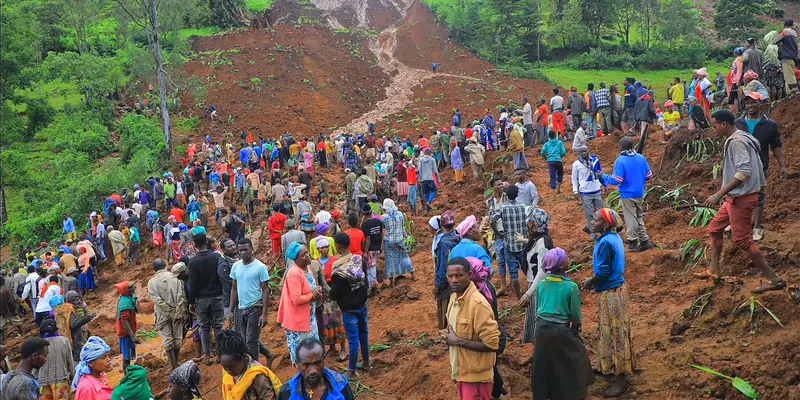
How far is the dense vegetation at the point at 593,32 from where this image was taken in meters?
42.7

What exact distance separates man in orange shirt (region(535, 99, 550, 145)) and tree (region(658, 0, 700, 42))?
103 ft

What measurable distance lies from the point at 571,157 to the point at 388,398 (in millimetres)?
12404

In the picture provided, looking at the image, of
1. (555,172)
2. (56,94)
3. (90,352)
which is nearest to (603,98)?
(555,172)

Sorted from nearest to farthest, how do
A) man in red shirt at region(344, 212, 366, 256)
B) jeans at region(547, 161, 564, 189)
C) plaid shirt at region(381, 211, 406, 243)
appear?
man in red shirt at region(344, 212, 366, 256)
plaid shirt at region(381, 211, 406, 243)
jeans at region(547, 161, 564, 189)

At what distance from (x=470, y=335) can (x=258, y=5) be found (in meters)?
54.3

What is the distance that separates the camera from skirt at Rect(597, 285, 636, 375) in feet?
17.7

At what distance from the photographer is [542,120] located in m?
18.7

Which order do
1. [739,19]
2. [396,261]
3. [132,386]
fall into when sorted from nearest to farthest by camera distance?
[132,386] → [396,261] → [739,19]

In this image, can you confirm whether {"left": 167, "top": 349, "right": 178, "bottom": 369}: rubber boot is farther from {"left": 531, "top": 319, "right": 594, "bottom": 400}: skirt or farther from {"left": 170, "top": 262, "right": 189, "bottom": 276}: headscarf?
{"left": 531, "top": 319, "right": 594, "bottom": 400}: skirt

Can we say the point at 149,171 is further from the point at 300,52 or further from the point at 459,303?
the point at 459,303

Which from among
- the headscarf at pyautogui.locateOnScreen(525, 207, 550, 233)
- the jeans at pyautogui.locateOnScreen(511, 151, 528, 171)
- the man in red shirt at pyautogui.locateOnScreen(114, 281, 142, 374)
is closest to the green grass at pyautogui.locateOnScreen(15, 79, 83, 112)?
the jeans at pyautogui.locateOnScreen(511, 151, 528, 171)

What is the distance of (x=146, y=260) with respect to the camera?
1747 centimetres

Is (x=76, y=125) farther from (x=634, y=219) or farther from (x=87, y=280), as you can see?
(x=634, y=219)

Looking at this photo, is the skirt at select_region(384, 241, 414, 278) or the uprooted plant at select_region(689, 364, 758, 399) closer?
the uprooted plant at select_region(689, 364, 758, 399)
